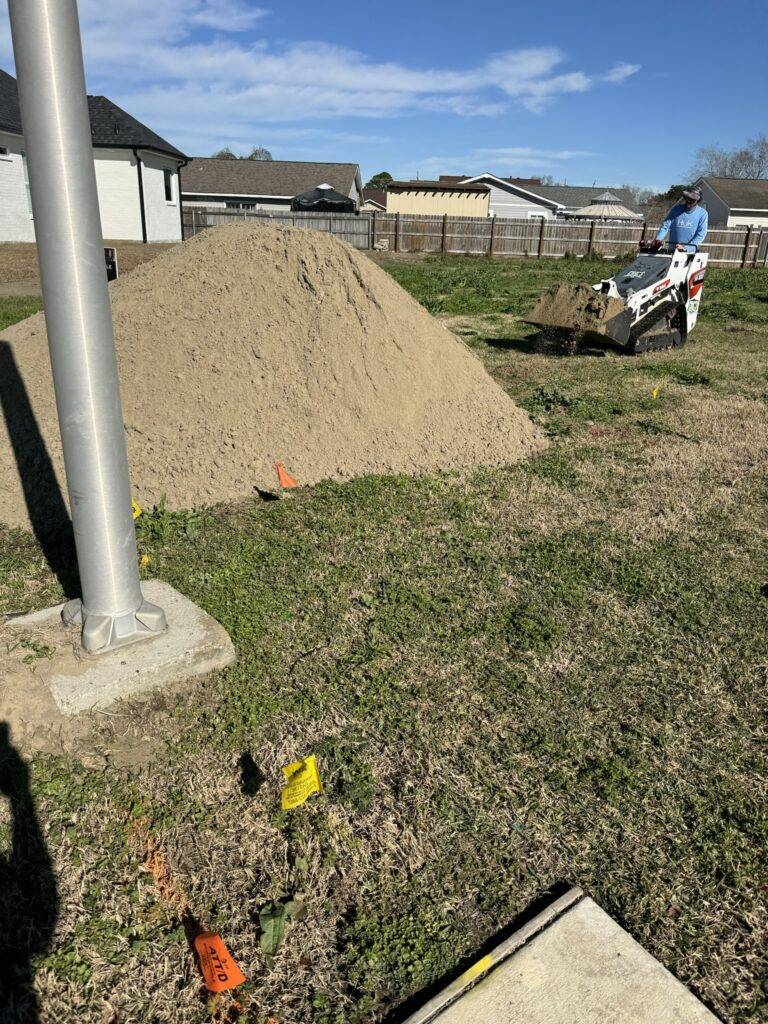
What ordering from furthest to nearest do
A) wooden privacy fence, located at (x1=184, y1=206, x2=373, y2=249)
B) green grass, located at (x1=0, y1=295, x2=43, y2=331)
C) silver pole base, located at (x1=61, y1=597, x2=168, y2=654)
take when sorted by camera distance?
wooden privacy fence, located at (x1=184, y1=206, x2=373, y2=249) → green grass, located at (x1=0, y1=295, x2=43, y2=331) → silver pole base, located at (x1=61, y1=597, x2=168, y2=654)

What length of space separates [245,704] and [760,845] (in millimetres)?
2035

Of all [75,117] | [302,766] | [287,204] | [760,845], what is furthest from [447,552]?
[287,204]

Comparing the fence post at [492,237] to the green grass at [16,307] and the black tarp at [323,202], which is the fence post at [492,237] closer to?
the black tarp at [323,202]

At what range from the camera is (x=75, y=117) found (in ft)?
8.64

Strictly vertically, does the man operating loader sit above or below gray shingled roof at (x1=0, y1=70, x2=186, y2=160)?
below

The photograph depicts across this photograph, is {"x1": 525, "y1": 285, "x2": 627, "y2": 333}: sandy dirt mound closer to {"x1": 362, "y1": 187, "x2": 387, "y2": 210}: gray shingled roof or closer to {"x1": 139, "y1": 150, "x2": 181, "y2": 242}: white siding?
{"x1": 139, "y1": 150, "x2": 181, "y2": 242}: white siding

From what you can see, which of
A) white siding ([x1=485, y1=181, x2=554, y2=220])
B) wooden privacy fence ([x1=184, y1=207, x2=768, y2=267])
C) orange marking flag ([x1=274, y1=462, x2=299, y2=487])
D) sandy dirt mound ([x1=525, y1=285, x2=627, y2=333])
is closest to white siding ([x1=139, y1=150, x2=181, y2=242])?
wooden privacy fence ([x1=184, y1=207, x2=768, y2=267])

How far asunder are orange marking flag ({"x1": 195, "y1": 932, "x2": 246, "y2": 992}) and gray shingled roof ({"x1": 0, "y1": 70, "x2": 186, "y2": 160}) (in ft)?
95.9

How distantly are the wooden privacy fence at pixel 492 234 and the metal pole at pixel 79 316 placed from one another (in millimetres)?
26072

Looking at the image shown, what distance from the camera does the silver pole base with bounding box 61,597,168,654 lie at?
3.19 meters

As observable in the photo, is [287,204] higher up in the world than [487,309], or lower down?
higher up

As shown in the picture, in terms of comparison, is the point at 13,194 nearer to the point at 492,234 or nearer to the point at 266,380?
the point at 492,234

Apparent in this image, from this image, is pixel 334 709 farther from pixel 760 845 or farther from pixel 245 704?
pixel 760 845

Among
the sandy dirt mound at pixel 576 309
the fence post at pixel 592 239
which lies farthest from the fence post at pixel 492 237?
the sandy dirt mound at pixel 576 309
